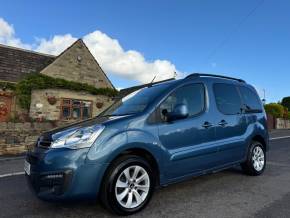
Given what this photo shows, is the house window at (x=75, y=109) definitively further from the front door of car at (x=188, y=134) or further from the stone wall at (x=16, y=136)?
the front door of car at (x=188, y=134)

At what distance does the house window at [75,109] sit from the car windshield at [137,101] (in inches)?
631

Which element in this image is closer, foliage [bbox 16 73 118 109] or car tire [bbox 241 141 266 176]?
car tire [bbox 241 141 266 176]

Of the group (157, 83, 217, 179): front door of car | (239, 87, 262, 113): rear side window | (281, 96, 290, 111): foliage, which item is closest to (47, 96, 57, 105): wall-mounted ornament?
(239, 87, 262, 113): rear side window

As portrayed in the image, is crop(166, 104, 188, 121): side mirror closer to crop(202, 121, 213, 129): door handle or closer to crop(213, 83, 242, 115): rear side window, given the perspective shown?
crop(202, 121, 213, 129): door handle

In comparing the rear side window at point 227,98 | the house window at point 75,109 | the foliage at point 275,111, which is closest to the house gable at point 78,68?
the house window at point 75,109

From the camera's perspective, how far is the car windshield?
4.45 meters

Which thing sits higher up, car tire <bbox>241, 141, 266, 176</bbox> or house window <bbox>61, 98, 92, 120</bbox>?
house window <bbox>61, 98, 92, 120</bbox>

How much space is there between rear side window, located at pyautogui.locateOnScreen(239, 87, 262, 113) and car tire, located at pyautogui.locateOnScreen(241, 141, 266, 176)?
71 cm

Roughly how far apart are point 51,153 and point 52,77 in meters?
17.7

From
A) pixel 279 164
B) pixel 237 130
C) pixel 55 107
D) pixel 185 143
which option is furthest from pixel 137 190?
pixel 55 107

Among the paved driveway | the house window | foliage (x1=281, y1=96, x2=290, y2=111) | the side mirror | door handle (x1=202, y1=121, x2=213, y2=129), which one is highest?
foliage (x1=281, y1=96, x2=290, y2=111)

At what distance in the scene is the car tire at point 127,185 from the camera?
3.66 metres

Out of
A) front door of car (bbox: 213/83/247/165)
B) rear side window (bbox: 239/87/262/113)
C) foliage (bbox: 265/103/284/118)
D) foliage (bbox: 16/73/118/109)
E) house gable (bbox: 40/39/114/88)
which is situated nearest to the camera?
front door of car (bbox: 213/83/247/165)

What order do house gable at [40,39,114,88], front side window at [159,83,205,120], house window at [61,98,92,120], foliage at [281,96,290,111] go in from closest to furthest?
front side window at [159,83,205,120] → house window at [61,98,92,120] → house gable at [40,39,114,88] → foliage at [281,96,290,111]
